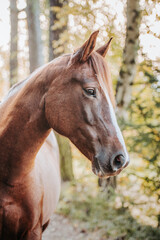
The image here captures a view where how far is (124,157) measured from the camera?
4.50 ft

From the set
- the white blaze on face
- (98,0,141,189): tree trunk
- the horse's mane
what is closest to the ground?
(98,0,141,189): tree trunk

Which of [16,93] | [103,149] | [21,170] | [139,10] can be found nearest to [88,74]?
[103,149]

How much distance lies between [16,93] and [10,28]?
7614 millimetres

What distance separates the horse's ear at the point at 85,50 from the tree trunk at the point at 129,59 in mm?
2817

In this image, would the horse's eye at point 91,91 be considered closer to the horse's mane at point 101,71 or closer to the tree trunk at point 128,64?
the horse's mane at point 101,71

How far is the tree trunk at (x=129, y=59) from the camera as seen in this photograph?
3984 millimetres

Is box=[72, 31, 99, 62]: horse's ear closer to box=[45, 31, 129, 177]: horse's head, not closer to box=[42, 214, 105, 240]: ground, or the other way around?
box=[45, 31, 129, 177]: horse's head

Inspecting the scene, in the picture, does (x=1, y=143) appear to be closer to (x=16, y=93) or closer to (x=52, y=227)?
(x=16, y=93)

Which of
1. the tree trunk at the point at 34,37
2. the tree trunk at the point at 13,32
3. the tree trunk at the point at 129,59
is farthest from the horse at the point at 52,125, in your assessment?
the tree trunk at the point at 13,32

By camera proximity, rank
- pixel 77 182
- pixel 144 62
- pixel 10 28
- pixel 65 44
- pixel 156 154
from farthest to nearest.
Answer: pixel 10 28 → pixel 77 182 → pixel 65 44 → pixel 144 62 → pixel 156 154

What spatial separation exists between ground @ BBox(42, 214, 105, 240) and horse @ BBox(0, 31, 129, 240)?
8.15 feet

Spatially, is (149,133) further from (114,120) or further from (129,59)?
(114,120)

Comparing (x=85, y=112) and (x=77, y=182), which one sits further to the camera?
(x=77, y=182)

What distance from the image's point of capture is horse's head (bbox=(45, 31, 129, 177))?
1405 millimetres
